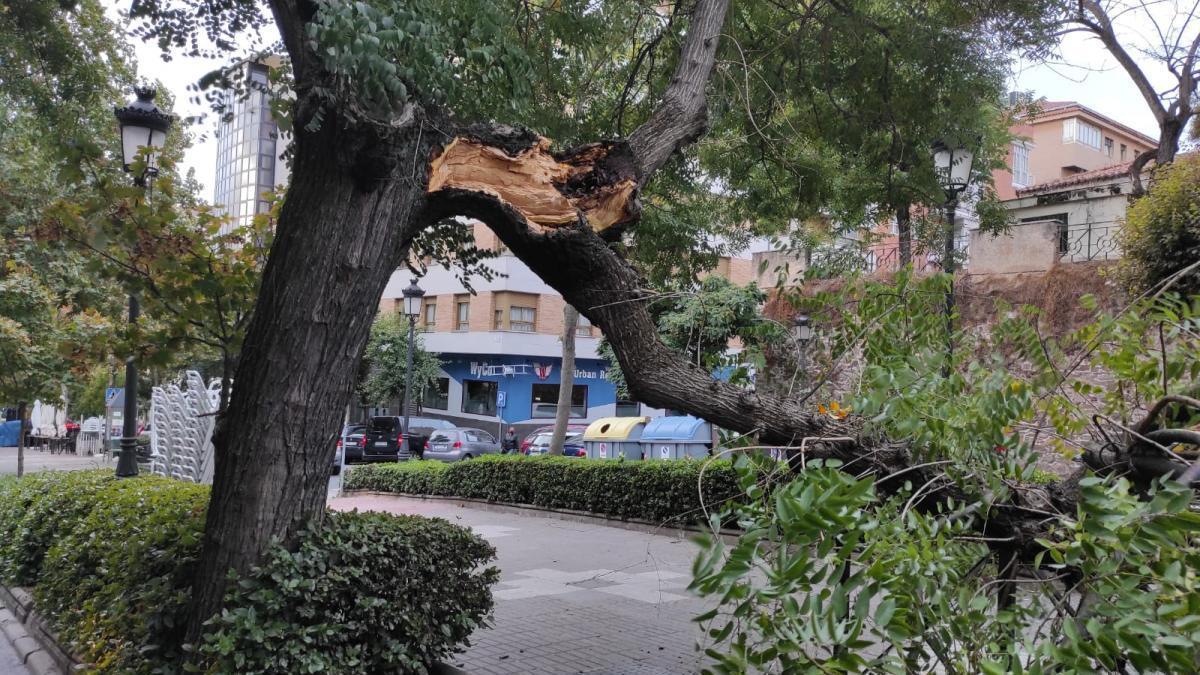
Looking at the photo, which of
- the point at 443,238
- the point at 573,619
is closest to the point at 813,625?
the point at 443,238

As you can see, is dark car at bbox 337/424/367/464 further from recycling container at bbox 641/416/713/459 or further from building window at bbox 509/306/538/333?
recycling container at bbox 641/416/713/459

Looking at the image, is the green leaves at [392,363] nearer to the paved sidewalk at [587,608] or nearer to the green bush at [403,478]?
the green bush at [403,478]

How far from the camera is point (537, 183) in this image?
16.2 feet

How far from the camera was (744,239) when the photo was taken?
17641mm

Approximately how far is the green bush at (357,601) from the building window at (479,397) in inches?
1357

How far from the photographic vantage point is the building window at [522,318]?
39.0 metres

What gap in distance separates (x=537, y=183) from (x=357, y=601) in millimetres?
2369

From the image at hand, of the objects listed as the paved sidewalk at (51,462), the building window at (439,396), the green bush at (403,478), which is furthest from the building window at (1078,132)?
the paved sidewalk at (51,462)

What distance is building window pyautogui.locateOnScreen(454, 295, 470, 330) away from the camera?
1577 inches

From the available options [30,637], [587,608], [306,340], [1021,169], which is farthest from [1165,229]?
[1021,169]

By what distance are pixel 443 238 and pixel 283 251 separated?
1.94 metres

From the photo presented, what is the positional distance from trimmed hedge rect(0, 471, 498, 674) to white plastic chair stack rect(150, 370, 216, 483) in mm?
6950

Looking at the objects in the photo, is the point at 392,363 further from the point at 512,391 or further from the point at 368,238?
the point at 368,238

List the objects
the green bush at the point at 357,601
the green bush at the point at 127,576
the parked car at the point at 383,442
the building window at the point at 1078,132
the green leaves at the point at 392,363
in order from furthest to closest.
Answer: the green leaves at the point at 392,363
the building window at the point at 1078,132
the parked car at the point at 383,442
the green bush at the point at 127,576
the green bush at the point at 357,601
